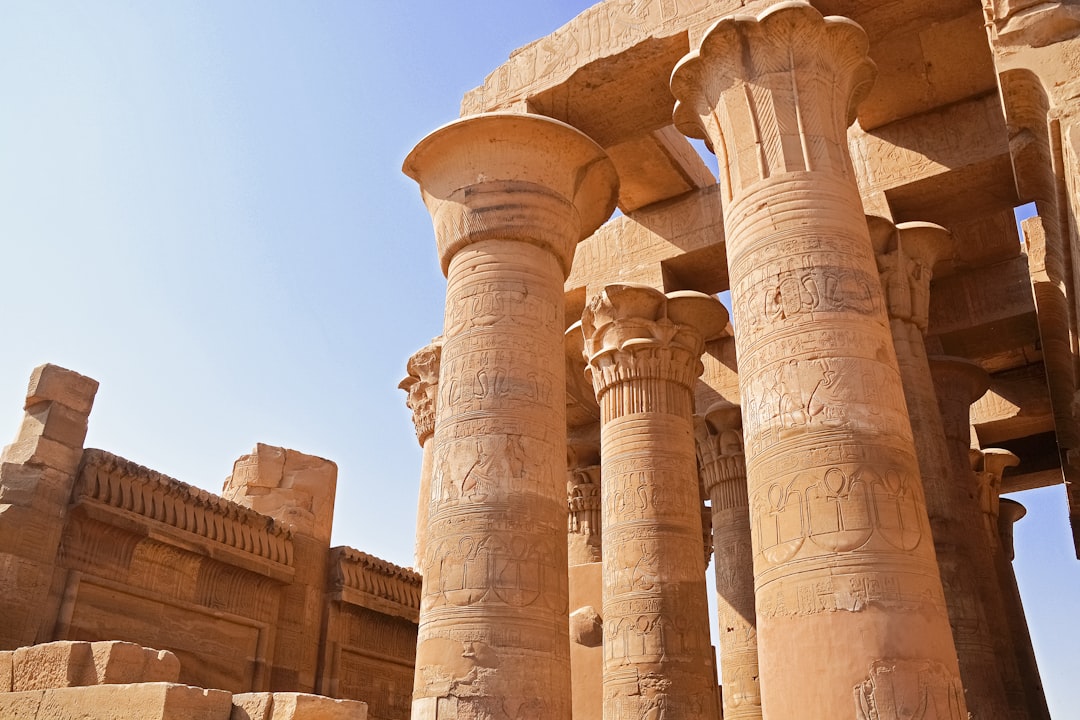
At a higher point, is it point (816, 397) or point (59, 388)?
point (59, 388)

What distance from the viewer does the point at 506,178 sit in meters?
7.90

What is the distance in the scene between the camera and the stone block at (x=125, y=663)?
5910mm

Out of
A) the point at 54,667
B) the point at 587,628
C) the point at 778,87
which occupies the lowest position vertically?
the point at 54,667

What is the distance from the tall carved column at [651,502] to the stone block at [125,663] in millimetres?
4132

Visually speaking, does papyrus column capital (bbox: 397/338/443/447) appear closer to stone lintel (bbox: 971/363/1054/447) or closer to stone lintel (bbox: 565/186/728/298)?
stone lintel (bbox: 565/186/728/298)

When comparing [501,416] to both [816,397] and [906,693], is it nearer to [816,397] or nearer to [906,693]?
[816,397]

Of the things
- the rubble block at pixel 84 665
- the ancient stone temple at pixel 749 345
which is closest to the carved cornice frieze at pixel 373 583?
the ancient stone temple at pixel 749 345

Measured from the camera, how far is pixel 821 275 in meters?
5.61

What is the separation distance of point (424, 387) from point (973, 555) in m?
6.93

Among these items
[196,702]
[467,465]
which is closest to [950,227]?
[467,465]

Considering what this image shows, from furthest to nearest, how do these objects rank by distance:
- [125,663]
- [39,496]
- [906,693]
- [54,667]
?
[39,496] → [54,667] → [125,663] → [906,693]

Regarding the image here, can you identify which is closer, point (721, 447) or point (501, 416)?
point (501, 416)

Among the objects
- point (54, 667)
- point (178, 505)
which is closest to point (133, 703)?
point (54, 667)

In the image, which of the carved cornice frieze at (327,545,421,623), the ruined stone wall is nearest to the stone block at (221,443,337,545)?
the ruined stone wall
